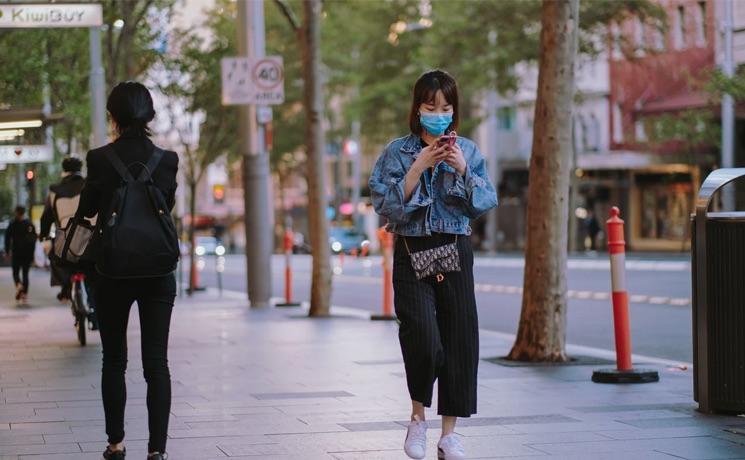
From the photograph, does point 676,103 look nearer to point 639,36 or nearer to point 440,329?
point 639,36

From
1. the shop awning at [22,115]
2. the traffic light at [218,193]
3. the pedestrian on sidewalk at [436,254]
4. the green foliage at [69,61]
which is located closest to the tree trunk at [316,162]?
the green foliage at [69,61]

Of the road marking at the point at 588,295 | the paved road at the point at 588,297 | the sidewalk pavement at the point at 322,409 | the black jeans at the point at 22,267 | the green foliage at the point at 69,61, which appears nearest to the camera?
the sidewalk pavement at the point at 322,409

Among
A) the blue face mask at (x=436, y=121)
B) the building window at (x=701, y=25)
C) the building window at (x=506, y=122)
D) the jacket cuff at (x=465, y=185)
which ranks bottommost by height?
the jacket cuff at (x=465, y=185)

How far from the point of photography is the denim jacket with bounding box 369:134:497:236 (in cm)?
707

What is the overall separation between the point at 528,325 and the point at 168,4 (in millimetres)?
19681

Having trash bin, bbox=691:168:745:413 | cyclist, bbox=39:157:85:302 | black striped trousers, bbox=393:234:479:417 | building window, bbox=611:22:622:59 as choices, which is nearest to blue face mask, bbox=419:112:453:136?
black striped trousers, bbox=393:234:479:417

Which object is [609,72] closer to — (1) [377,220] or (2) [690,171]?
(2) [690,171]

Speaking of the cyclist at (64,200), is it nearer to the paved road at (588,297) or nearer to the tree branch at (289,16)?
the paved road at (588,297)

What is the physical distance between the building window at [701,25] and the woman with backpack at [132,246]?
142 feet

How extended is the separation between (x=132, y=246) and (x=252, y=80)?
1579 centimetres

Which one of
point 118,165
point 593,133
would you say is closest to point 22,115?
point 118,165

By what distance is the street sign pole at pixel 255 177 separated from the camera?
23.3m

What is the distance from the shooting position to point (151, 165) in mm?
6992

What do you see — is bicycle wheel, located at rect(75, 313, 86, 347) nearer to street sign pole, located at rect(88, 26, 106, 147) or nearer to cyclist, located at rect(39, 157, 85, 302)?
cyclist, located at rect(39, 157, 85, 302)
